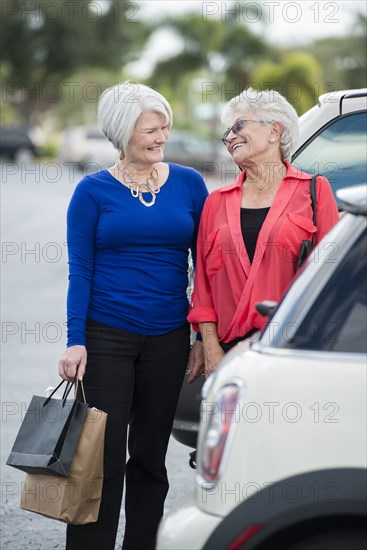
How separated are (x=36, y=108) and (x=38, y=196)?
162ft

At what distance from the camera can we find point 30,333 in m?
10.7

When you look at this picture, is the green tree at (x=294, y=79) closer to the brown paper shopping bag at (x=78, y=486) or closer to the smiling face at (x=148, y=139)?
the smiling face at (x=148, y=139)

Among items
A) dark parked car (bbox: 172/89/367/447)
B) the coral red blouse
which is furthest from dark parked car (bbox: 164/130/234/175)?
the coral red blouse

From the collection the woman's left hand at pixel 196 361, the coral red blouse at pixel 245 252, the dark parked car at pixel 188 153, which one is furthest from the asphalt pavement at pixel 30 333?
the dark parked car at pixel 188 153

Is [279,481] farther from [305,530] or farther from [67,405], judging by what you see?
[67,405]

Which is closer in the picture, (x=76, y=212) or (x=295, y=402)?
(x=295, y=402)

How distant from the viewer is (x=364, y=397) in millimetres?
3002

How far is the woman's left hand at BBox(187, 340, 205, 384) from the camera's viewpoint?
14.7 ft

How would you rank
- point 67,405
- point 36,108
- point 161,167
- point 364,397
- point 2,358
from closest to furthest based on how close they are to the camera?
1. point 364,397
2. point 67,405
3. point 161,167
4. point 2,358
5. point 36,108

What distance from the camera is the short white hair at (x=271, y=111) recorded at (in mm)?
4234

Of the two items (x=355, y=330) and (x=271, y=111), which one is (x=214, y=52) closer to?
(x=271, y=111)

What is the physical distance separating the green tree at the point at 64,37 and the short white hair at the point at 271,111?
5396cm

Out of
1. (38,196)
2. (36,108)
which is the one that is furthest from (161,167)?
(36,108)

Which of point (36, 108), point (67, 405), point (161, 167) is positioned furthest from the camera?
point (36, 108)
